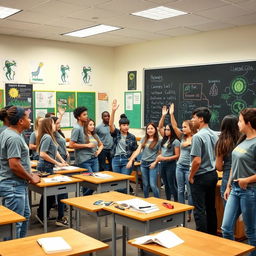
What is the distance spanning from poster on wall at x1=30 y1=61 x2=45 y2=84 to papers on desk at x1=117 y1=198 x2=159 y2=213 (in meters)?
5.12

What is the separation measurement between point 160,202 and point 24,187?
48.2 inches

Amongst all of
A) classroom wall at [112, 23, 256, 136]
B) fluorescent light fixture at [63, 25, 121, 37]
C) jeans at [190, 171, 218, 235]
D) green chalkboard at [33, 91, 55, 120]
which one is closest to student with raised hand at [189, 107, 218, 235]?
jeans at [190, 171, 218, 235]

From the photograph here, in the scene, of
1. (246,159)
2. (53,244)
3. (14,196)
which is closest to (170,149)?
(246,159)

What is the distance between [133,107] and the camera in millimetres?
8641

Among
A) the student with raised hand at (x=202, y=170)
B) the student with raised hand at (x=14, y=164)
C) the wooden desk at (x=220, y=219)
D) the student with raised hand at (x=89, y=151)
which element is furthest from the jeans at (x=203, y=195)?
the student with raised hand at (x=89, y=151)

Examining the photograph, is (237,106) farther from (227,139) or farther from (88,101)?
(88,101)

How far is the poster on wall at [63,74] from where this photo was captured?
818cm

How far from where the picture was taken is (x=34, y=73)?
25.5 feet

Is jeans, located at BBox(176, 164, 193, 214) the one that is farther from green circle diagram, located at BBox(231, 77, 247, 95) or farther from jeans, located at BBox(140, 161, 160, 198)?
green circle diagram, located at BBox(231, 77, 247, 95)

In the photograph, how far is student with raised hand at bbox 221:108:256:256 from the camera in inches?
120

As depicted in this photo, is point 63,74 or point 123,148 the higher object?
point 63,74

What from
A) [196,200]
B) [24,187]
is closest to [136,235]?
[196,200]

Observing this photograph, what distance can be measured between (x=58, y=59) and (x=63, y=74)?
34 cm

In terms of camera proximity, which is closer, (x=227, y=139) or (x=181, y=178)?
(x=227, y=139)
